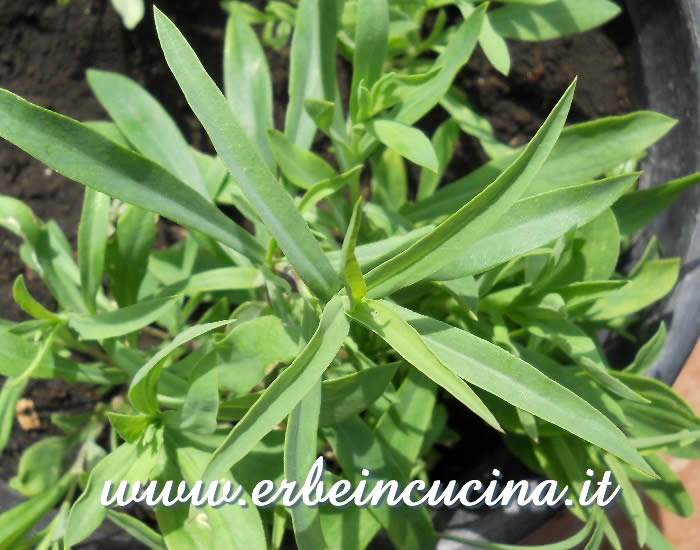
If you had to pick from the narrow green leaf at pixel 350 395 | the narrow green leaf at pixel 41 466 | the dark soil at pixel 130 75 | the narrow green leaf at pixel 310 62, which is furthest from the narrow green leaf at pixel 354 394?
the dark soil at pixel 130 75

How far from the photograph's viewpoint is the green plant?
1.51ft

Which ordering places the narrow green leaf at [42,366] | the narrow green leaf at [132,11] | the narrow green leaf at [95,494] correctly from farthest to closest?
1. the narrow green leaf at [132,11]
2. the narrow green leaf at [42,366]
3. the narrow green leaf at [95,494]

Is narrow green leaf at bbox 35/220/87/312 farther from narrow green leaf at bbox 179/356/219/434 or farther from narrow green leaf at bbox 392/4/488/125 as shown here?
narrow green leaf at bbox 392/4/488/125

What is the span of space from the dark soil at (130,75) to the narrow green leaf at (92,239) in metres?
0.37

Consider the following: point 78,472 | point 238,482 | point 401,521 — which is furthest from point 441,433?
point 78,472

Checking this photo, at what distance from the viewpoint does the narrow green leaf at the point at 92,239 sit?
0.68 metres

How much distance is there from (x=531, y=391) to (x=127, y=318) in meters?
0.39

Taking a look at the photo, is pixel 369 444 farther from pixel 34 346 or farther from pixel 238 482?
pixel 34 346

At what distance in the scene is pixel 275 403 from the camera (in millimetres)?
421

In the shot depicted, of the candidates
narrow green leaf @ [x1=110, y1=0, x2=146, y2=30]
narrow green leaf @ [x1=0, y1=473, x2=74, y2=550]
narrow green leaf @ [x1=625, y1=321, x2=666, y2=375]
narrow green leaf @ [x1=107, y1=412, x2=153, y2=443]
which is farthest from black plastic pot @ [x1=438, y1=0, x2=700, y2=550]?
narrow green leaf @ [x1=110, y1=0, x2=146, y2=30]

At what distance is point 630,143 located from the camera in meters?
0.66

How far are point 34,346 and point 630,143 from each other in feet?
2.10

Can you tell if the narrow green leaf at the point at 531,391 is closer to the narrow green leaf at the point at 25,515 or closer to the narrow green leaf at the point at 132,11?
the narrow green leaf at the point at 25,515

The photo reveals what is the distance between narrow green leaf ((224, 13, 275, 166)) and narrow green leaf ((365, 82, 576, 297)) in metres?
0.35
